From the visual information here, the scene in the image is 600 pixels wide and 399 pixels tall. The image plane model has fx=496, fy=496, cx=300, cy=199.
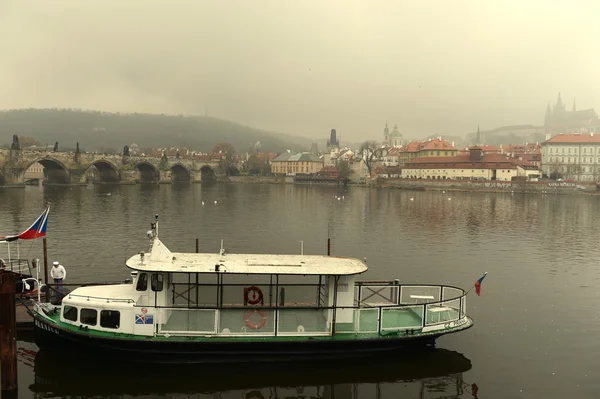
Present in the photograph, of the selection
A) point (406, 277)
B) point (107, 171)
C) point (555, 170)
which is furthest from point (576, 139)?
point (406, 277)

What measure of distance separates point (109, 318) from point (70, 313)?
1540 mm

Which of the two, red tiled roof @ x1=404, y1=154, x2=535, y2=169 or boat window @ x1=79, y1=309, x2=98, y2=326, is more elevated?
red tiled roof @ x1=404, y1=154, x2=535, y2=169

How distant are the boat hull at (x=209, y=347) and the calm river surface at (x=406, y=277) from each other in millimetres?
444

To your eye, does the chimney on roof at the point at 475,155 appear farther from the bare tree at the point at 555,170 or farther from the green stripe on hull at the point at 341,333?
the green stripe on hull at the point at 341,333

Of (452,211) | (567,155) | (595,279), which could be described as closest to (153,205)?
(452,211)

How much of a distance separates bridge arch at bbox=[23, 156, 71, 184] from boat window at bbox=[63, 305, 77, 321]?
125072 mm

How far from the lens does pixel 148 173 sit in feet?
572

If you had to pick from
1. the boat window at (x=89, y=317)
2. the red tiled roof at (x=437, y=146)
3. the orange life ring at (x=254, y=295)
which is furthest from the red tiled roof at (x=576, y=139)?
the boat window at (x=89, y=317)

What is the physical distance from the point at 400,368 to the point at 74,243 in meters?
33.1

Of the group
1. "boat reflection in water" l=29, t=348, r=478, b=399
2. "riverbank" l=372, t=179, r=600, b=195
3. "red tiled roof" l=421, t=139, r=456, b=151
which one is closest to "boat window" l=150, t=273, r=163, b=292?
"boat reflection in water" l=29, t=348, r=478, b=399

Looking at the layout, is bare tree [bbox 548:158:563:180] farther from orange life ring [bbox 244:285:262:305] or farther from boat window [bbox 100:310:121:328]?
boat window [bbox 100:310:121:328]

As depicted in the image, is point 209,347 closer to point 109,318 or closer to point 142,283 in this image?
point 142,283

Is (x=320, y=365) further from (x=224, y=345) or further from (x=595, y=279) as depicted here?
(x=595, y=279)

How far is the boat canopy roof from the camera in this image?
55.3 feet
